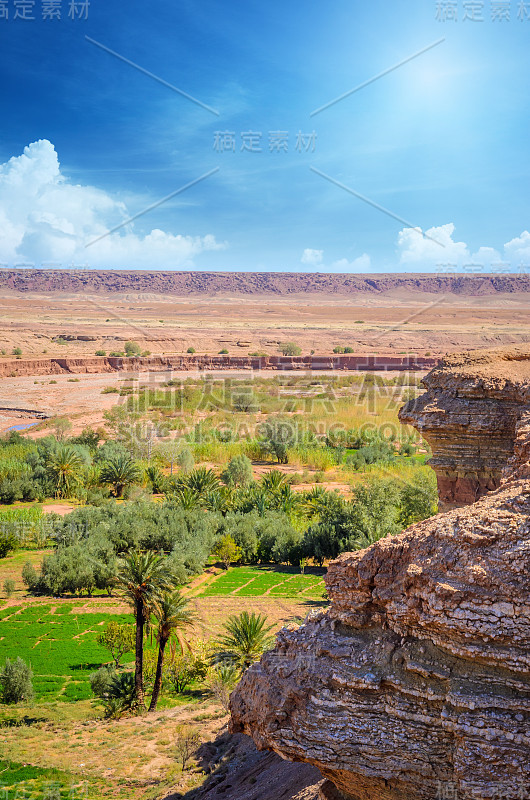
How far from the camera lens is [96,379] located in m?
57.4

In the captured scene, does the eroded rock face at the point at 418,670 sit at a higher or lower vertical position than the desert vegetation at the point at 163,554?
higher

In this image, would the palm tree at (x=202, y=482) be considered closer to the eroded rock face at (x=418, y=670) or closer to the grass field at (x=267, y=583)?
the grass field at (x=267, y=583)

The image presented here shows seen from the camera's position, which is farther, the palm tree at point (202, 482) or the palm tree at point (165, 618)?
the palm tree at point (202, 482)

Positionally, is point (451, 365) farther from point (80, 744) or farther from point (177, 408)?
point (177, 408)

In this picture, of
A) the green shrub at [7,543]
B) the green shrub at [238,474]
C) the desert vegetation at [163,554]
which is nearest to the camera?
the desert vegetation at [163,554]

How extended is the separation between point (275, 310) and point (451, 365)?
11890 cm

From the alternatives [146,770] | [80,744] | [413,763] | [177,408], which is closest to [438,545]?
[413,763]

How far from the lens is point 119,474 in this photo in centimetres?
2892

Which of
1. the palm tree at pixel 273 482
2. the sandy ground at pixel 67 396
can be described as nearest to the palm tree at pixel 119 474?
the palm tree at pixel 273 482

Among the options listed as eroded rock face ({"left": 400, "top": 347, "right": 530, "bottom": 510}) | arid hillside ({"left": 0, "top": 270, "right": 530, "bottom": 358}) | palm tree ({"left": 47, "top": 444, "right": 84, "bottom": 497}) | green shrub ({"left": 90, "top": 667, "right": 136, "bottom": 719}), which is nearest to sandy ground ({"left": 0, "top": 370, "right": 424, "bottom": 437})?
arid hillside ({"left": 0, "top": 270, "right": 530, "bottom": 358})

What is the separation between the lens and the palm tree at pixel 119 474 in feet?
95.2

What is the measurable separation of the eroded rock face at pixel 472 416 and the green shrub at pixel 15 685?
9349mm

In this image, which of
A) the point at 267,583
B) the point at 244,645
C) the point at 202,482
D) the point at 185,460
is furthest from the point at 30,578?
the point at 185,460

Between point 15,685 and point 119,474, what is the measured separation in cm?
1608
